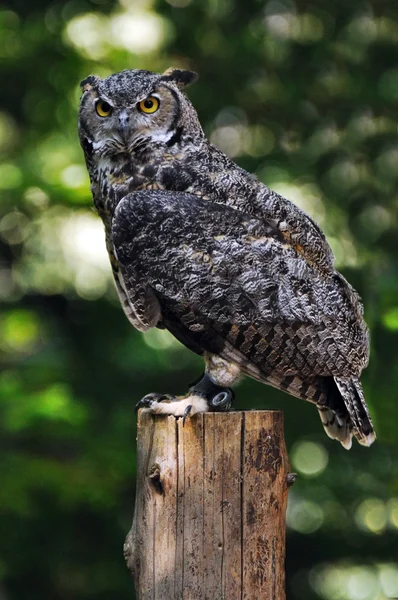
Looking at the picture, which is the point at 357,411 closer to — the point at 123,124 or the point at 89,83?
the point at 123,124

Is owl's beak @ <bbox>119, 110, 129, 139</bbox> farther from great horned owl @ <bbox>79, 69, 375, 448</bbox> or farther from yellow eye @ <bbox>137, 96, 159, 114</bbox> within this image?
yellow eye @ <bbox>137, 96, 159, 114</bbox>

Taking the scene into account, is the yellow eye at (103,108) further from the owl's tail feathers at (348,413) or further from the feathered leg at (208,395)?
the owl's tail feathers at (348,413)

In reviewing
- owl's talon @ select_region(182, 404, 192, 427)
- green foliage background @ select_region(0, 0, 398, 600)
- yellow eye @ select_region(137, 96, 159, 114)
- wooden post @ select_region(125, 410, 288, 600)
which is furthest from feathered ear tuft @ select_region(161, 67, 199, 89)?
green foliage background @ select_region(0, 0, 398, 600)

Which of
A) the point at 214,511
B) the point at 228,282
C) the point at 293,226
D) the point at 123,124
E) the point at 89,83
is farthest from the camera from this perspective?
the point at 89,83

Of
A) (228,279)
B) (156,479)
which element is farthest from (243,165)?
(156,479)

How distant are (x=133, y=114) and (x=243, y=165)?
155 inches

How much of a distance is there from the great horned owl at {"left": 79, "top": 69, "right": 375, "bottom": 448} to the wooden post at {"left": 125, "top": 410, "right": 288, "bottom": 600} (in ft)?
1.12

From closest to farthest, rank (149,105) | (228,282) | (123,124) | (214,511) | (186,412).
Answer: (214,511) → (186,412) → (228,282) → (123,124) → (149,105)

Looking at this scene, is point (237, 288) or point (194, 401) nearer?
point (194, 401)

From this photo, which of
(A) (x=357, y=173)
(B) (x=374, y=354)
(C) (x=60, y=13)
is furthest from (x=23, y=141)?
(B) (x=374, y=354)

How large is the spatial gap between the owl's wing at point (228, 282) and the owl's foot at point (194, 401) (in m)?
0.14

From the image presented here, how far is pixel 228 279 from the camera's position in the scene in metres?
3.89

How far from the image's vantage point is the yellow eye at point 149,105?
4.28 metres

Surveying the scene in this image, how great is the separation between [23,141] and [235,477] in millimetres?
5660
